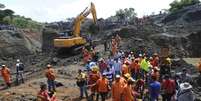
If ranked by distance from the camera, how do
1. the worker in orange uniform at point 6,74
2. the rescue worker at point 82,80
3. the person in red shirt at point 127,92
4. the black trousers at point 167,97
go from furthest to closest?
1. the worker in orange uniform at point 6,74
2. the rescue worker at point 82,80
3. the black trousers at point 167,97
4. the person in red shirt at point 127,92

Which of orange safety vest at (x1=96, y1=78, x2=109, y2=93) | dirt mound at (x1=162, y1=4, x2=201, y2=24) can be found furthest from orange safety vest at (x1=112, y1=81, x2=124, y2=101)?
dirt mound at (x1=162, y1=4, x2=201, y2=24)

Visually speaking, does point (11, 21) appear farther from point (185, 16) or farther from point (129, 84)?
point (129, 84)

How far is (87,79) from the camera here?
24172mm

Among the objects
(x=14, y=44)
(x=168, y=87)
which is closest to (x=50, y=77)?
(x=168, y=87)

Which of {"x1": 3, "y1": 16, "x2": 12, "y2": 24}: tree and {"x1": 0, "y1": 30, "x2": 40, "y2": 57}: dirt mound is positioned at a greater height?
{"x1": 3, "y1": 16, "x2": 12, "y2": 24}: tree

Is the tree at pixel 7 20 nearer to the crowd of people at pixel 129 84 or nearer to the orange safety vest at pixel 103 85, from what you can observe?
the crowd of people at pixel 129 84

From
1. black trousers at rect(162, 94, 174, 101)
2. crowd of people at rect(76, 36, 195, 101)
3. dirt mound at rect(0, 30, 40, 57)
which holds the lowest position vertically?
dirt mound at rect(0, 30, 40, 57)

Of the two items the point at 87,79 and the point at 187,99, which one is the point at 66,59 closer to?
the point at 87,79

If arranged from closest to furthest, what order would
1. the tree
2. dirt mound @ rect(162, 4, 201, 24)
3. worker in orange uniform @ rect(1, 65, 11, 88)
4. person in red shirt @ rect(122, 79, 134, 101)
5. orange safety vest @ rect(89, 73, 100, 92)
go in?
person in red shirt @ rect(122, 79, 134, 101) → orange safety vest @ rect(89, 73, 100, 92) → worker in orange uniform @ rect(1, 65, 11, 88) → dirt mound @ rect(162, 4, 201, 24) → the tree

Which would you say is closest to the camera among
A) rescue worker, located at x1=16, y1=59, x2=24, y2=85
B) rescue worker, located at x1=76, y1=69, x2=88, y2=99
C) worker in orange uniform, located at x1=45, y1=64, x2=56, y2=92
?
rescue worker, located at x1=76, y1=69, x2=88, y2=99

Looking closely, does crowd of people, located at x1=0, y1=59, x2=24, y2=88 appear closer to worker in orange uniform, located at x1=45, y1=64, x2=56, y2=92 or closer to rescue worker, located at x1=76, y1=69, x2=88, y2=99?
worker in orange uniform, located at x1=45, y1=64, x2=56, y2=92

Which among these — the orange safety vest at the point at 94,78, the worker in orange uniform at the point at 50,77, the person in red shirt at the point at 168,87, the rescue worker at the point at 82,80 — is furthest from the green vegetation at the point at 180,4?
the person in red shirt at the point at 168,87

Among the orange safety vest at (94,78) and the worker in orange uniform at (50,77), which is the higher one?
the orange safety vest at (94,78)

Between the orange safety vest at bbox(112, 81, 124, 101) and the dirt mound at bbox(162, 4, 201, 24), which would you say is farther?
the dirt mound at bbox(162, 4, 201, 24)
